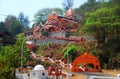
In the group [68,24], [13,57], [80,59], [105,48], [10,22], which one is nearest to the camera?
[13,57]

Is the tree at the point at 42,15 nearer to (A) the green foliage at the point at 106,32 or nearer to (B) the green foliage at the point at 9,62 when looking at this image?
(A) the green foliage at the point at 106,32

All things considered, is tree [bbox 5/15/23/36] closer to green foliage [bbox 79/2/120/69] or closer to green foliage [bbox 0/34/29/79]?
green foliage [bbox 79/2/120/69]

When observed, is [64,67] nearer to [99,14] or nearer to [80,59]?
[80,59]

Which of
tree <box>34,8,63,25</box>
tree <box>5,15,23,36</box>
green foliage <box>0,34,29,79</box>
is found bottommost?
green foliage <box>0,34,29,79</box>

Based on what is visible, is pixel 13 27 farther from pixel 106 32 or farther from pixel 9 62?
pixel 9 62

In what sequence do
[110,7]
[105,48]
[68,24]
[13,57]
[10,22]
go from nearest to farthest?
[13,57]
[105,48]
[110,7]
[68,24]
[10,22]

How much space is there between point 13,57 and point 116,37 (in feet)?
51.3

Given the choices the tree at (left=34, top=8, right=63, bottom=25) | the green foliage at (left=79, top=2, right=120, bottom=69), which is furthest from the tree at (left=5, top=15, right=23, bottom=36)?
the green foliage at (left=79, top=2, right=120, bottom=69)

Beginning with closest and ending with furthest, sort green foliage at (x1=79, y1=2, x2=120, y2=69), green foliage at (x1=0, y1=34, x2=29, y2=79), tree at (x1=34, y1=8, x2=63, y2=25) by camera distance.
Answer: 1. green foliage at (x1=0, y1=34, x2=29, y2=79)
2. green foliage at (x1=79, y1=2, x2=120, y2=69)
3. tree at (x1=34, y1=8, x2=63, y2=25)

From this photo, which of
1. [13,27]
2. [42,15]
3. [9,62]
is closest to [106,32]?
[9,62]

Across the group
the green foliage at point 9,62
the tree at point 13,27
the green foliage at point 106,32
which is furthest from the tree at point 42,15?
the green foliage at point 9,62

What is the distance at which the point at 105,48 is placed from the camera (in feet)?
148

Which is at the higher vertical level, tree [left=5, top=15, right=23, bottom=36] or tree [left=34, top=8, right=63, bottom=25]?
tree [left=34, top=8, right=63, bottom=25]

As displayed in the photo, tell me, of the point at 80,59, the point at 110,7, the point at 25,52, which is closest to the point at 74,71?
the point at 80,59
